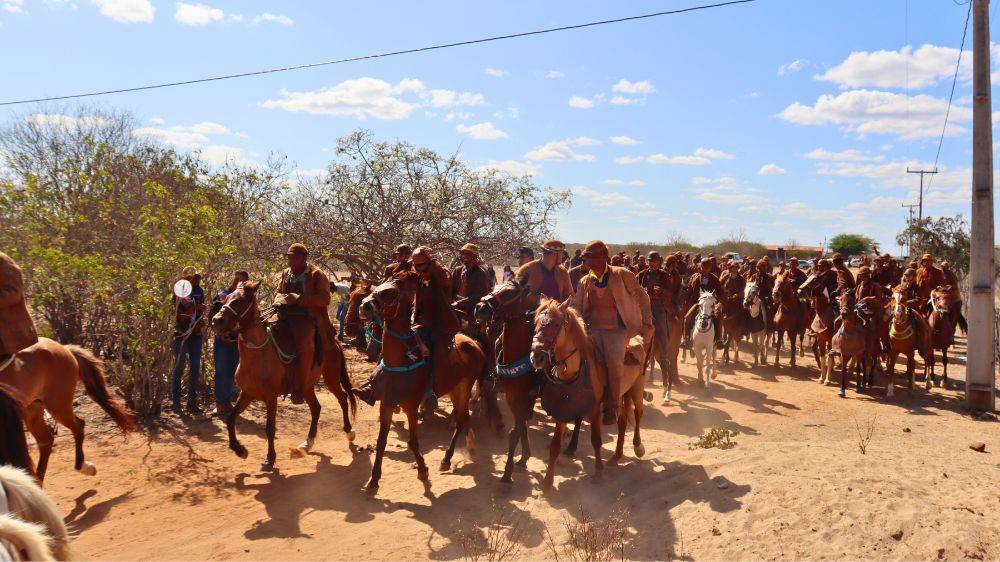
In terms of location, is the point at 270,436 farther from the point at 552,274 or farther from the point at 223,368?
the point at 552,274

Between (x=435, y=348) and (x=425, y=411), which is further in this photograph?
(x=425, y=411)

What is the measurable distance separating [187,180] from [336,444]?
679 cm

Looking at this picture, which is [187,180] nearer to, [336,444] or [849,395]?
[336,444]

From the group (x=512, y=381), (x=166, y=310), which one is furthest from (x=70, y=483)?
(x=512, y=381)

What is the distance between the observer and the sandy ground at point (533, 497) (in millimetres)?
5020

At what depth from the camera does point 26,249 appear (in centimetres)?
1049

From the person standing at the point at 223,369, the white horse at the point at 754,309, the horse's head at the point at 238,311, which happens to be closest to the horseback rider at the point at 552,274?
the horse's head at the point at 238,311

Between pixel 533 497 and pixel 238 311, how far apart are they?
3903 millimetres

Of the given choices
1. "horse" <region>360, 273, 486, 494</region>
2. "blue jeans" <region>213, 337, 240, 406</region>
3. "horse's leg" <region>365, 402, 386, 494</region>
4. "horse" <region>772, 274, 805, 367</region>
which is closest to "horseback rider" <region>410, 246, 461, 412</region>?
"horse" <region>360, 273, 486, 494</region>

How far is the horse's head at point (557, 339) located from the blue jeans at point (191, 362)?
5854 mm

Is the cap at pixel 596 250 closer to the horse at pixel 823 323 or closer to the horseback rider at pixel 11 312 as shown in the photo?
the horseback rider at pixel 11 312

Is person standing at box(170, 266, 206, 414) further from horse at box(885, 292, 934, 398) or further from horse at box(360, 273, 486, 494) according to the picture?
horse at box(885, 292, 934, 398)

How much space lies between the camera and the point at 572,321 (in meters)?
6.19

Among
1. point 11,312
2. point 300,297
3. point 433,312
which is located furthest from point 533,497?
point 11,312
